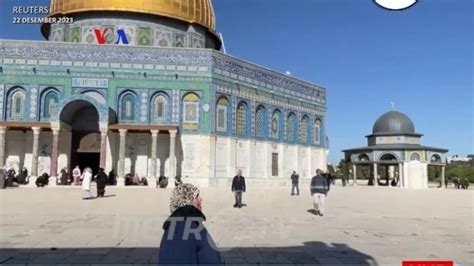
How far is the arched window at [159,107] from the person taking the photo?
93.8ft

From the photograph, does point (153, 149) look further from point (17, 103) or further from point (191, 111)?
point (17, 103)

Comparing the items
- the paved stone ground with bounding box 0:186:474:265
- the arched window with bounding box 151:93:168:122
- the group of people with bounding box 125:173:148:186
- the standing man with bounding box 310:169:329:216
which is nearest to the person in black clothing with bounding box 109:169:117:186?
the group of people with bounding box 125:173:148:186

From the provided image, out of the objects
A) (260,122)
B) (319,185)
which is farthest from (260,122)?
(319,185)

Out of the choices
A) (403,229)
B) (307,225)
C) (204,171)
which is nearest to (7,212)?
(307,225)

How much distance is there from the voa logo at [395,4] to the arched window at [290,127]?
105ft

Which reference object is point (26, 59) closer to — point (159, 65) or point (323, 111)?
point (159, 65)

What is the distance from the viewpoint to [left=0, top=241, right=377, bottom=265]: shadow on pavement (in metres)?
6.37

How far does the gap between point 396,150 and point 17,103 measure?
103 ft

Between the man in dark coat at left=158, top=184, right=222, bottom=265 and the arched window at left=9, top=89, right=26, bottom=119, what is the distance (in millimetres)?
26919

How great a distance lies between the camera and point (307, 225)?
1054 centimetres

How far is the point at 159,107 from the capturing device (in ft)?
94.1

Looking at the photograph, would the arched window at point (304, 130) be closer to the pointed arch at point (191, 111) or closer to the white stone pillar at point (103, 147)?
the pointed arch at point (191, 111)

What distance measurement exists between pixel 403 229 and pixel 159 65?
21.1 m

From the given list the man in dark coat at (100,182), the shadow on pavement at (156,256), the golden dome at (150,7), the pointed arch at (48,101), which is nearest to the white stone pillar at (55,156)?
the pointed arch at (48,101)
